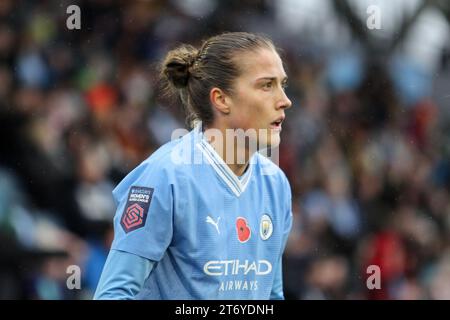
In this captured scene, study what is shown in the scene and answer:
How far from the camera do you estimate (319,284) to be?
6.04 meters

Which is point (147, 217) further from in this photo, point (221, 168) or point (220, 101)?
point (220, 101)

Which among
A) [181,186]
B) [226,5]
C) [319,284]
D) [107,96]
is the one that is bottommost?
[319,284]

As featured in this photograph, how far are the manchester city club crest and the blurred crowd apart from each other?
253 cm

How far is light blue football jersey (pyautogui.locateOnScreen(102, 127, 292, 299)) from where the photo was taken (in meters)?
2.65

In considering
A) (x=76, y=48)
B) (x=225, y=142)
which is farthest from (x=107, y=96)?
(x=225, y=142)

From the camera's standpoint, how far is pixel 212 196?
111 inches

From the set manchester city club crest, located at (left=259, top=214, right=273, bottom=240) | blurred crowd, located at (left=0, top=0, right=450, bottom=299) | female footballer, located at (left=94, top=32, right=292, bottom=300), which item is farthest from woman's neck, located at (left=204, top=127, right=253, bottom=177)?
blurred crowd, located at (left=0, top=0, right=450, bottom=299)

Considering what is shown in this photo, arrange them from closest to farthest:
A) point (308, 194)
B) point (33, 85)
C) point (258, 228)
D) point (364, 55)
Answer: point (258, 228) < point (33, 85) < point (308, 194) < point (364, 55)

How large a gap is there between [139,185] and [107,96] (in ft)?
11.4

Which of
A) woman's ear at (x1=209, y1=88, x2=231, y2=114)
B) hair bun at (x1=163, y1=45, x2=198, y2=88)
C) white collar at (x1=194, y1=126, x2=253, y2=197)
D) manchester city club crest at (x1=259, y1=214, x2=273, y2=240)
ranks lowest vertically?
manchester city club crest at (x1=259, y1=214, x2=273, y2=240)

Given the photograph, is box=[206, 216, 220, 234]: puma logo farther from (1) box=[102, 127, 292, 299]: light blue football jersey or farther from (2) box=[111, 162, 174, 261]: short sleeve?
(2) box=[111, 162, 174, 261]: short sleeve

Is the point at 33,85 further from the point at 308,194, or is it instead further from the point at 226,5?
the point at 308,194

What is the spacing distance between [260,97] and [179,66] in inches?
12.9

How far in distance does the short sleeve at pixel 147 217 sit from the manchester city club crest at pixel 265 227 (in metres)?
0.37
